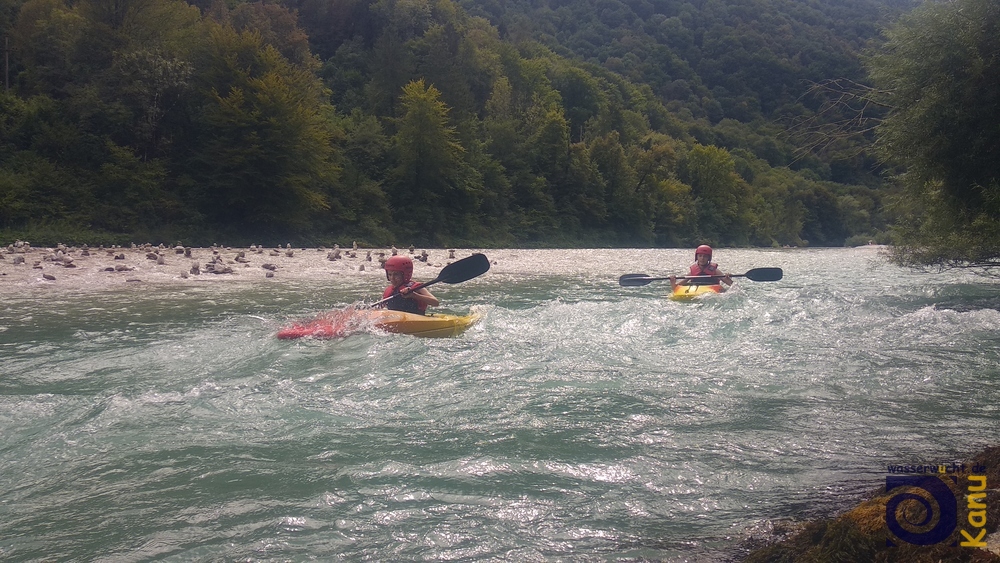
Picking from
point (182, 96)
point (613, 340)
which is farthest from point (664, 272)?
point (182, 96)

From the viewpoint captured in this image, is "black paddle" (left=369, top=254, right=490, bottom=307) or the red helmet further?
"black paddle" (left=369, top=254, right=490, bottom=307)

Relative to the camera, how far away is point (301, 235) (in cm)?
3059

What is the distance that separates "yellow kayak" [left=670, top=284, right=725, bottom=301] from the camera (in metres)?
12.5

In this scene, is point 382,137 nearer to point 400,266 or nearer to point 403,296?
point 400,266

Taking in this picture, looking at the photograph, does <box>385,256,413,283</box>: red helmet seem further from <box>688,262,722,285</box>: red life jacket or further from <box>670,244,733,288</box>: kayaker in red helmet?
<box>688,262,722,285</box>: red life jacket

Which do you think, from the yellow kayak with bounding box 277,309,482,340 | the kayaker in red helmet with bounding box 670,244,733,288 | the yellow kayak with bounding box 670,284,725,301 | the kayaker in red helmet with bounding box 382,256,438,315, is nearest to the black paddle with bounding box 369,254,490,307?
the kayaker in red helmet with bounding box 382,256,438,315

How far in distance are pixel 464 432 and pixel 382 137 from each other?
118 feet

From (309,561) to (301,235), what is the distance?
28.6m

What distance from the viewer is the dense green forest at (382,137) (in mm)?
26109

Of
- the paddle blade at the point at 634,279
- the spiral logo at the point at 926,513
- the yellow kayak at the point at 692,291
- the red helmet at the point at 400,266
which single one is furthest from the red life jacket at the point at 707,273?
the spiral logo at the point at 926,513

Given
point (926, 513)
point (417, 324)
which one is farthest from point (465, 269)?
point (926, 513)

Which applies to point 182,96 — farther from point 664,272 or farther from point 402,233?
point 664,272

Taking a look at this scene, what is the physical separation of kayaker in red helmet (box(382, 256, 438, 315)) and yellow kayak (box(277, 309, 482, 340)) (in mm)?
512

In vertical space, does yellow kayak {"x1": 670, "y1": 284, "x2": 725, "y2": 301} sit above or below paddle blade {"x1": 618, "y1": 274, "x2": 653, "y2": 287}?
below
